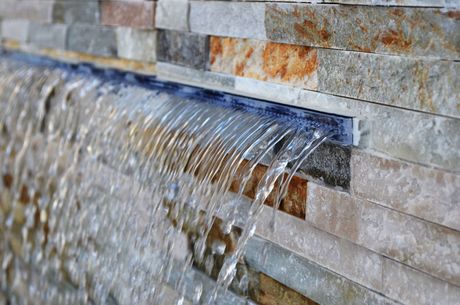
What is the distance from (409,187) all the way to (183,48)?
0.87 metres

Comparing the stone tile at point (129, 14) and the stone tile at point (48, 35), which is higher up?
the stone tile at point (129, 14)

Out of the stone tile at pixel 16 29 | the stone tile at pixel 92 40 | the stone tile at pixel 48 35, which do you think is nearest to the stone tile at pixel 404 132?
the stone tile at pixel 92 40

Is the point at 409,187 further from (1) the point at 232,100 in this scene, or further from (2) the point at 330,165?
(1) the point at 232,100

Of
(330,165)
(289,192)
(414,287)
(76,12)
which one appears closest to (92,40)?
(76,12)

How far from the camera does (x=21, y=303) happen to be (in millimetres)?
2578

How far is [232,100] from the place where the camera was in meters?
1.67

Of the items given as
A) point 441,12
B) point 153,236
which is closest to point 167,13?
point 153,236

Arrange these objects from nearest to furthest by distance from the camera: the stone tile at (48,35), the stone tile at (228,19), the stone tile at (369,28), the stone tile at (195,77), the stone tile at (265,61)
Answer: the stone tile at (369,28) < the stone tile at (265,61) < the stone tile at (228,19) < the stone tile at (195,77) < the stone tile at (48,35)

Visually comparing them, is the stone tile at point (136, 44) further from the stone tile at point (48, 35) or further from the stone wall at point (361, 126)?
the stone tile at point (48, 35)

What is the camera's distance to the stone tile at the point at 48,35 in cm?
250

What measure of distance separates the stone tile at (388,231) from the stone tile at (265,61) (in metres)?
0.25

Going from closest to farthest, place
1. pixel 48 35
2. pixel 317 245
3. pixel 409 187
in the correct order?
pixel 409 187 → pixel 317 245 → pixel 48 35

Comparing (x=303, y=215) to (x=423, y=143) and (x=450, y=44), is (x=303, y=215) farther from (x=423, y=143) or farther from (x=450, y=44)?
(x=450, y=44)

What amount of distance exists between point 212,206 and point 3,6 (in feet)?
5.77
